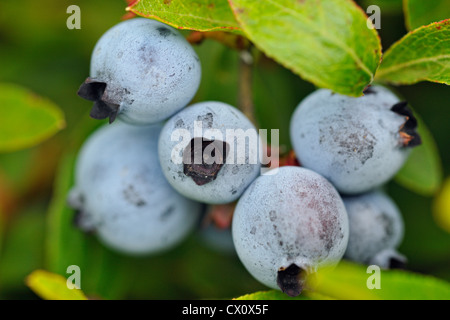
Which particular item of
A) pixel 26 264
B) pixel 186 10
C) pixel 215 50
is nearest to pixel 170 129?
pixel 186 10

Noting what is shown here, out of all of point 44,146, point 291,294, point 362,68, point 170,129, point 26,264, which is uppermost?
point 362,68

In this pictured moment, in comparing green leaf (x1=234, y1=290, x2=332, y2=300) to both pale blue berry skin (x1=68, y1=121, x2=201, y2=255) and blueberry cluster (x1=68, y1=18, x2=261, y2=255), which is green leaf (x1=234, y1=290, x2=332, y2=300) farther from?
pale blue berry skin (x1=68, y1=121, x2=201, y2=255)

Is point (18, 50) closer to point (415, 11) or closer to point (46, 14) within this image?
point (46, 14)

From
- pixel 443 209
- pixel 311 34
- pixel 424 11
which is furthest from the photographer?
pixel 443 209

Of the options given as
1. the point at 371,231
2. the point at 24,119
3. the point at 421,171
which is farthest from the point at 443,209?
the point at 24,119

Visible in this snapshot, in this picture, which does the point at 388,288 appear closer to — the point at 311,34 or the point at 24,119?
the point at 311,34
